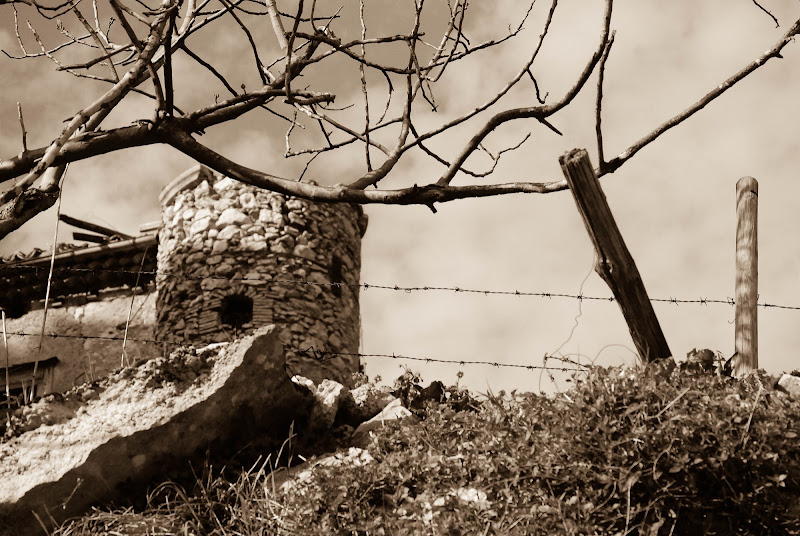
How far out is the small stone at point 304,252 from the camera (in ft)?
32.7

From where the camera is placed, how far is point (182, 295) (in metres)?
9.95

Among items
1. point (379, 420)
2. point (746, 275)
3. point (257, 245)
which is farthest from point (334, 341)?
point (746, 275)

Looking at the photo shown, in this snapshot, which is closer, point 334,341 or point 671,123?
point 671,123

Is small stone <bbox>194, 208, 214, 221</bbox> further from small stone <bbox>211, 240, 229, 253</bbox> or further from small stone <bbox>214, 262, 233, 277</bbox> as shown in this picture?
small stone <bbox>214, 262, 233, 277</bbox>

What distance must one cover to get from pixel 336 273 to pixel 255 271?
96cm

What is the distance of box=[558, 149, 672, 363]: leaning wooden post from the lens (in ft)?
13.3

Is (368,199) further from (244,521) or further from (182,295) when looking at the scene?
(182,295)

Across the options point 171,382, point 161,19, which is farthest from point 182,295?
point 161,19

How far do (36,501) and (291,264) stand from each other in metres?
A: 5.41

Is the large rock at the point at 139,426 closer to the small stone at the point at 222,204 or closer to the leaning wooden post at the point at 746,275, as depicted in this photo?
the leaning wooden post at the point at 746,275

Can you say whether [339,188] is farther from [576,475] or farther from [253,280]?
[253,280]

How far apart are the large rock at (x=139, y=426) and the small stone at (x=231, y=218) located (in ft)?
15.6

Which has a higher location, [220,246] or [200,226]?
[200,226]

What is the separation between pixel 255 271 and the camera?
980cm
